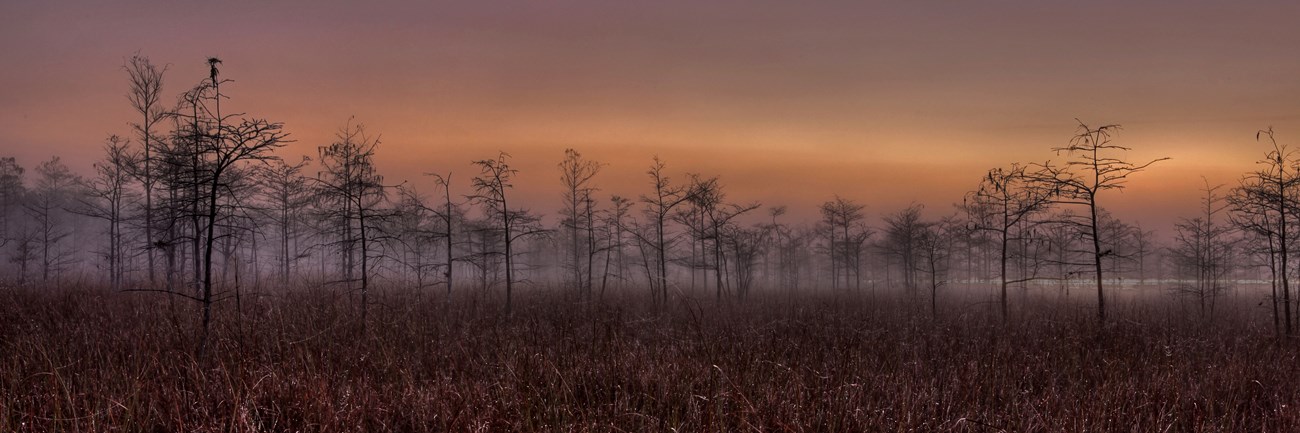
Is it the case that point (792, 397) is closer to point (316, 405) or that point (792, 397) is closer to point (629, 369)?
point (629, 369)

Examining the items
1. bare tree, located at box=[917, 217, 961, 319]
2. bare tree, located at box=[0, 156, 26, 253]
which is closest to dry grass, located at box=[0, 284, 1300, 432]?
bare tree, located at box=[917, 217, 961, 319]

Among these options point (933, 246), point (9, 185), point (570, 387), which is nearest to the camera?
point (570, 387)

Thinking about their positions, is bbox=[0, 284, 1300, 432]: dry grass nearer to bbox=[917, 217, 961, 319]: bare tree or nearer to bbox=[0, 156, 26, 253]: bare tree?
bbox=[917, 217, 961, 319]: bare tree

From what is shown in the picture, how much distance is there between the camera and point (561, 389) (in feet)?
17.5

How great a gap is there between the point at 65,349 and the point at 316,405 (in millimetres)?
4271

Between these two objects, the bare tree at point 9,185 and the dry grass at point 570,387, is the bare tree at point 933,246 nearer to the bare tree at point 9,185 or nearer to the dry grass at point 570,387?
the dry grass at point 570,387

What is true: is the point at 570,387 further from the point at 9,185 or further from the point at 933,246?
the point at 9,185

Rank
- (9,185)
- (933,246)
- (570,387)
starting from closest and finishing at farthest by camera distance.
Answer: (570,387)
(933,246)
(9,185)

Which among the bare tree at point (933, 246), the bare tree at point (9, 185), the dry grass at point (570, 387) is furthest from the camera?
the bare tree at point (9, 185)

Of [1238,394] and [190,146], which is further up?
[190,146]

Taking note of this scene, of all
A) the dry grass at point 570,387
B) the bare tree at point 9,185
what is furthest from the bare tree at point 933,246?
the bare tree at point 9,185

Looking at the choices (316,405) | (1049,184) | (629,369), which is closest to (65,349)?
(316,405)

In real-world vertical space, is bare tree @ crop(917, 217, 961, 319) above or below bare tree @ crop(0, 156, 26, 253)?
below

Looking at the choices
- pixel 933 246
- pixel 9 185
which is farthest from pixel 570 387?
pixel 9 185
